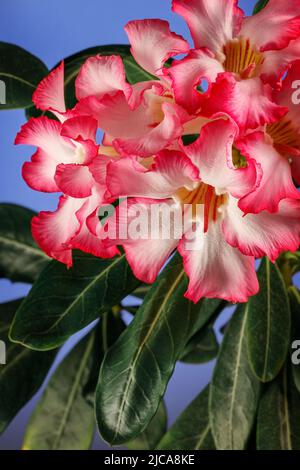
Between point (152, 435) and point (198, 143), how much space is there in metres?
0.92

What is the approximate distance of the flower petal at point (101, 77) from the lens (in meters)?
0.69

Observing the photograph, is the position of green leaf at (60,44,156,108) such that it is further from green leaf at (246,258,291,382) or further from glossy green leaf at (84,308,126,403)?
glossy green leaf at (84,308,126,403)

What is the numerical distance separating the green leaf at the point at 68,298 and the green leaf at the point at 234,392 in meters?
0.22

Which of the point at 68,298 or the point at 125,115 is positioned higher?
the point at 125,115

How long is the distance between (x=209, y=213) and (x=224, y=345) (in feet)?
1.58

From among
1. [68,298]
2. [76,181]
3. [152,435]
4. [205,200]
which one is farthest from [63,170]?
[152,435]

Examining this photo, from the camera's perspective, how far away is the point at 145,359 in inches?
36.2

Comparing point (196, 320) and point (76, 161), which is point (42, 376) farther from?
point (76, 161)

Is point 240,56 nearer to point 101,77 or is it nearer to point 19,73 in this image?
point 101,77

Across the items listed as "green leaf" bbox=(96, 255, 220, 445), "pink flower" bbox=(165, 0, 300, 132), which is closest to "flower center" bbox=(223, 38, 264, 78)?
"pink flower" bbox=(165, 0, 300, 132)

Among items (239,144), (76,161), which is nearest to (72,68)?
(76,161)

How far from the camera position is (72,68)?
101 centimetres

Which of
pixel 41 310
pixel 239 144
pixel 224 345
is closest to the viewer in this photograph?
pixel 239 144

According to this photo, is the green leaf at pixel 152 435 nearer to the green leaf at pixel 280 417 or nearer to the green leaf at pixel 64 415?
the green leaf at pixel 64 415
